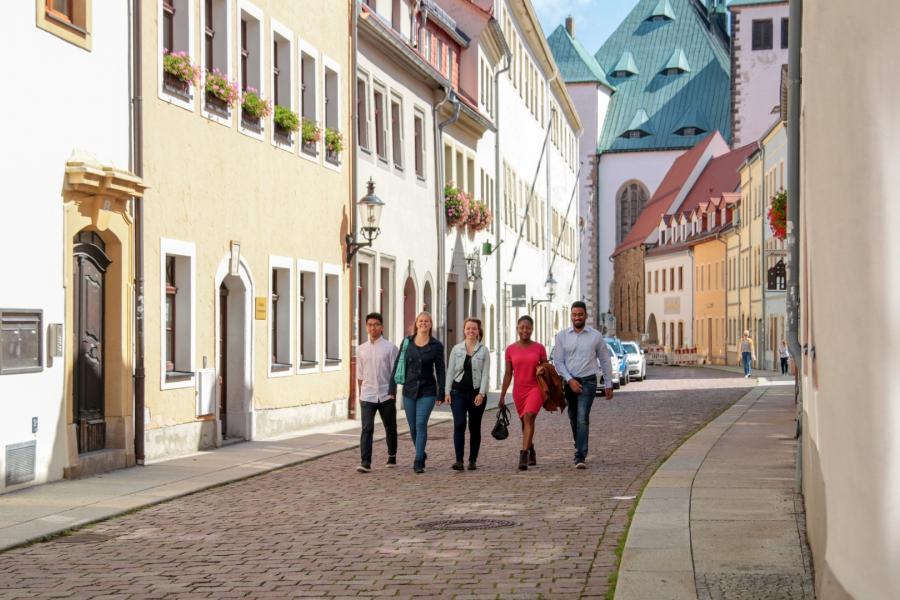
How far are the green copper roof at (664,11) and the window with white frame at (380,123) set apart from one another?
3540 inches

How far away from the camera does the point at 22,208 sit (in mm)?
14562

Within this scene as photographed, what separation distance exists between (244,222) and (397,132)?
10033 millimetres

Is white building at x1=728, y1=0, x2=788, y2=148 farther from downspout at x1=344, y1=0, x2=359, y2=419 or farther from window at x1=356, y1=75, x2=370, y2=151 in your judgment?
downspout at x1=344, y1=0, x2=359, y2=419

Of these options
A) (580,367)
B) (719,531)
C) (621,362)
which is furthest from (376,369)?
(621,362)

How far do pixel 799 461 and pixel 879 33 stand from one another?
897 cm

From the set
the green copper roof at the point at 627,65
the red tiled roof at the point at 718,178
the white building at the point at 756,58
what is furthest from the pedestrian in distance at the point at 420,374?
the green copper roof at the point at 627,65

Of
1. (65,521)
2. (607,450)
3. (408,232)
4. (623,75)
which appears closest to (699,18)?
A: (623,75)

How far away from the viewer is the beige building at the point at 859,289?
16.1 feet

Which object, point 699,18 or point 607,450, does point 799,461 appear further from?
point 699,18

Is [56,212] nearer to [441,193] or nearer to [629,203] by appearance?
[441,193]

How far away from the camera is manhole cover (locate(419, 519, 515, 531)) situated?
11461mm

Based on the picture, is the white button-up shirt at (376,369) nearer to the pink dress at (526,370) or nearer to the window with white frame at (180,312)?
the pink dress at (526,370)

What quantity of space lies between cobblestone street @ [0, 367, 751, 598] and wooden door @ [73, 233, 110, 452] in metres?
1.95

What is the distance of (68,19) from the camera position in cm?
1587
